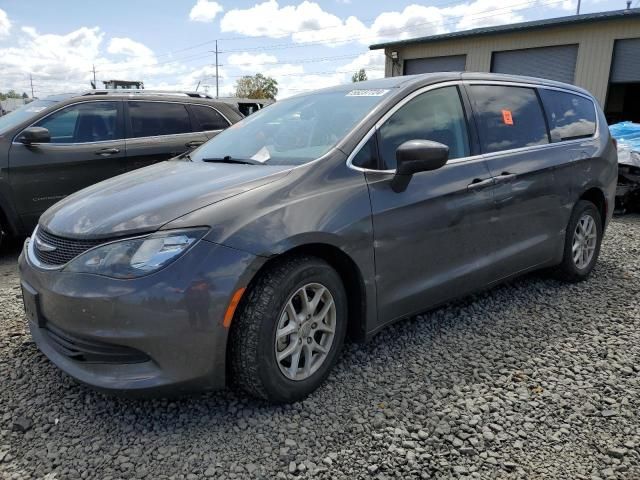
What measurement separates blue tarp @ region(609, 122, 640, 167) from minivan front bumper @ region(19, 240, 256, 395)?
7119 mm

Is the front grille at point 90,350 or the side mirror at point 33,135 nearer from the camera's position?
the front grille at point 90,350

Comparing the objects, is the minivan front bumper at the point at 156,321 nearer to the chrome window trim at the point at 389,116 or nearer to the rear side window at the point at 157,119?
the chrome window trim at the point at 389,116

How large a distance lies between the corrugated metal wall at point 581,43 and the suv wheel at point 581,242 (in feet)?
39.8

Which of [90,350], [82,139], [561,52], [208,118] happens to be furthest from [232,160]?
[561,52]

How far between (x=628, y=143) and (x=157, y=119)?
23.1 feet

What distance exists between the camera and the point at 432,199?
3.09m

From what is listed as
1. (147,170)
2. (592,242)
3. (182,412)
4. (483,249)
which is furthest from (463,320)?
(147,170)

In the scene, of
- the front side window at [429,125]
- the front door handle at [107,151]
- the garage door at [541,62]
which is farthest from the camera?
the garage door at [541,62]

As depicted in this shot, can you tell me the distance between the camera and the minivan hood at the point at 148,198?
2.39 meters

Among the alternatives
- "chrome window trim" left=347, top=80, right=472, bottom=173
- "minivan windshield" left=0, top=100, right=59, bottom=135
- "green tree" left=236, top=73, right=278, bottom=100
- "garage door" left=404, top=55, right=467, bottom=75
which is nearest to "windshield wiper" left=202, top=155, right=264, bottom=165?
"chrome window trim" left=347, top=80, right=472, bottom=173

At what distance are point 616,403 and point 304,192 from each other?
196cm

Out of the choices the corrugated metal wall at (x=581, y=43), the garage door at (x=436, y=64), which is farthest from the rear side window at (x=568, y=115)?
the garage door at (x=436, y=64)

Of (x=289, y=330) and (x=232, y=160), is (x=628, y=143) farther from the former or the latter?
(x=289, y=330)

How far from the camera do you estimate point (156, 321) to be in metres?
2.21
